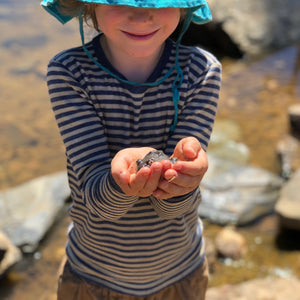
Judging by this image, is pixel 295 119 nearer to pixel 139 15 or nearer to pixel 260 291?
pixel 260 291

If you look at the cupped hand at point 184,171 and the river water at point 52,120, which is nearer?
the cupped hand at point 184,171

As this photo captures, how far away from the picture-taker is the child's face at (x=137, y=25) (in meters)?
1.03

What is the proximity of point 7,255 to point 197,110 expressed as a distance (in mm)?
1719

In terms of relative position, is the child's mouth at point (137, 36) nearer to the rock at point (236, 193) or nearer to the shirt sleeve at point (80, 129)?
the shirt sleeve at point (80, 129)

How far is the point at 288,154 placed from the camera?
138 inches

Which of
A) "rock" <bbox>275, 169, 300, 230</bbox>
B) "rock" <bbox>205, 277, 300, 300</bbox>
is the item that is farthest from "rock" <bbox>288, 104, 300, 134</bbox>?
"rock" <bbox>205, 277, 300, 300</bbox>

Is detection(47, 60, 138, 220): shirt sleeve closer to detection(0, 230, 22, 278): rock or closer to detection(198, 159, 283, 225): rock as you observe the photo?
detection(0, 230, 22, 278): rock

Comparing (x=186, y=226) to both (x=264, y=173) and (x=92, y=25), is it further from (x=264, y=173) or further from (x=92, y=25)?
(x=264, y=173)

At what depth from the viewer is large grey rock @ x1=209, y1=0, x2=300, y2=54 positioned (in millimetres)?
5742

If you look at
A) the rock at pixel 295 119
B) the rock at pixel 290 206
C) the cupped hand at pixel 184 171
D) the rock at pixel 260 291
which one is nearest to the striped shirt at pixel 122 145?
the cupped hand at pixel 184 171

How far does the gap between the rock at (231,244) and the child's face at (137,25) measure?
1.85 meters

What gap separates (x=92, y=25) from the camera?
1293mm

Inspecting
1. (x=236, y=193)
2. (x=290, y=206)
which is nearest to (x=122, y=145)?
(x=290, y=206)

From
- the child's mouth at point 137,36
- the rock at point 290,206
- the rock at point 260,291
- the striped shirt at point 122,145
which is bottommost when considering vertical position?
the rock at point 290,206
